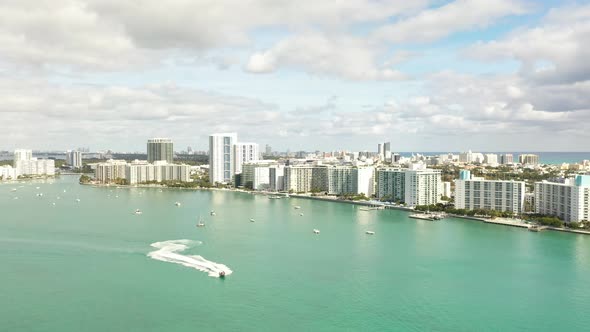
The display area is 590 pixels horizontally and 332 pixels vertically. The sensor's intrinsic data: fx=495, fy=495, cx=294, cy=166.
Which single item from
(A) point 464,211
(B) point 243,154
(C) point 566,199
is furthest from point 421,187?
(B) point 243,154

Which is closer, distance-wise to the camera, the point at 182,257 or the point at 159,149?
the point at 182,257

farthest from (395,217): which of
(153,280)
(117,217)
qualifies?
(153,280)

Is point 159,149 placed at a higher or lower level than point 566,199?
higher

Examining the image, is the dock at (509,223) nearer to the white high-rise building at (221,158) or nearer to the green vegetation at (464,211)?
the green vegetation at (464,211)

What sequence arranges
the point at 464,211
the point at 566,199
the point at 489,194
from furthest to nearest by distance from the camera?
the point at 489,194 → the point at 464,211 → the point at 566,199

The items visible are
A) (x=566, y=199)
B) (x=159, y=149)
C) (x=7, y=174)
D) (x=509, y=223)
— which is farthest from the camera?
(x=159, y=149)

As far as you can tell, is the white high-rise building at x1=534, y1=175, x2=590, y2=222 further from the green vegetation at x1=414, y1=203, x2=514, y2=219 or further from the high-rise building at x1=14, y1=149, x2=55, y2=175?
the high-rise building at x1=14, y1=149, x2=55, y2=175

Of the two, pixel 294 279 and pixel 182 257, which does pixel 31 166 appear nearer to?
pixel 182 257
